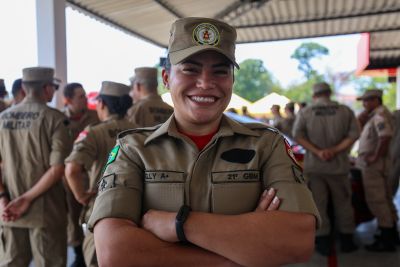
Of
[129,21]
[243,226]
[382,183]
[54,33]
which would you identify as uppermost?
[129,21]

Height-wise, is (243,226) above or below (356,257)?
above

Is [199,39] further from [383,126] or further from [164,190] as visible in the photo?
[383,126]

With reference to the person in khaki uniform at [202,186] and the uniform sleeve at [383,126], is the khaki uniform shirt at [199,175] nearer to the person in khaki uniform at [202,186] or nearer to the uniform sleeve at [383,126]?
the person in khaki uniform at [202,186]

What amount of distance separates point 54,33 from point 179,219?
12.2 feet

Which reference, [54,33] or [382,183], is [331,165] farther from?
[54,33]

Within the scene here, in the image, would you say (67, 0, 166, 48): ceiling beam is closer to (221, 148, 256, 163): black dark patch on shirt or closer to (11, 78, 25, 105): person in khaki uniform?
(11, 78, 25, 105): person in khaki uniform

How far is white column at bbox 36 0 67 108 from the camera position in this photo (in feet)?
13.7

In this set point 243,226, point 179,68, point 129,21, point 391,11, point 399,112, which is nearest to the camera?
point 243,226

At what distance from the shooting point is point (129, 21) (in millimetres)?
6559

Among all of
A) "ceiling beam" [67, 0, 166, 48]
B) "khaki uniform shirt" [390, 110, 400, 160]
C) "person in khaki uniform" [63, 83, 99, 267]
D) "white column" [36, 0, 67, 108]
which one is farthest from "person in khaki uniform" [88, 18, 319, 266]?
"ceiling beam" [67, 0, 166, 48]

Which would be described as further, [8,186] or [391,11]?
[391,11]

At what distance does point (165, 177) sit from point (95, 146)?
55.0 inches

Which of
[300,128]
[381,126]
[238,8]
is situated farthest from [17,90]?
[238,8]

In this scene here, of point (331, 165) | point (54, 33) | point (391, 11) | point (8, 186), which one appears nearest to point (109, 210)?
point (8, 186)
